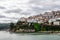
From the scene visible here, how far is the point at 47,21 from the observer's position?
8828mm

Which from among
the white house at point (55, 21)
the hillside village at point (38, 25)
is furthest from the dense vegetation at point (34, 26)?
the white house at point (55, 21)

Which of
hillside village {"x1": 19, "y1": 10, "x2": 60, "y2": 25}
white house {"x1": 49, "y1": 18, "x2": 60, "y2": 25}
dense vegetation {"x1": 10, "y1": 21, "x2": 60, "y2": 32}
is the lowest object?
dense vegetation {"x1": 10, "y1": 21, "x2": 60, "y2": 32}

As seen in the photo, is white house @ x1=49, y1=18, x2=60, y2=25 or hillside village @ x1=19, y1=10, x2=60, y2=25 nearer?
hillside village @ x1=19, y1=10, x2=60, y2=25

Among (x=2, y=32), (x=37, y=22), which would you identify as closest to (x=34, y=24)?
(x=37, y=22)

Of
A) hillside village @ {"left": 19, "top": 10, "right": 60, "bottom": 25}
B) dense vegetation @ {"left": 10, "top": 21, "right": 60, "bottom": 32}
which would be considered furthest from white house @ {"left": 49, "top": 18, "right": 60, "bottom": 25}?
dense vegetation @ {"left": 10, "top": 21, "right": 60, "bottom": 32}

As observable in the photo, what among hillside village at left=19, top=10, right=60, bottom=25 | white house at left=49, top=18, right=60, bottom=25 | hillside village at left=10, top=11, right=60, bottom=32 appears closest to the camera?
hillside village at left=19, top=10, right=60, bottom=25

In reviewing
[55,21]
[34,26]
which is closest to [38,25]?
[34,26]

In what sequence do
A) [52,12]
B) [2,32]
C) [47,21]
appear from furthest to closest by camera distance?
[47,21] < [2,32] < [52,12]

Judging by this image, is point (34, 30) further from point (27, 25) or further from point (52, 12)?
point (52, 12)

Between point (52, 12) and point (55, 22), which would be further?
point (55, 22)

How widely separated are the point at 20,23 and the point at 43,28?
1.17 metres

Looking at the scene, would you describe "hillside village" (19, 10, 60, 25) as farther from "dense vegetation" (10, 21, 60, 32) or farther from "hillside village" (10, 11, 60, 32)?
"dense vegetation" (10, 21, 60, 32)

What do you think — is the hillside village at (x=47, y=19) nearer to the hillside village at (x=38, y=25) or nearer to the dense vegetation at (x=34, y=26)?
the hillside village at (x=38, y=25)

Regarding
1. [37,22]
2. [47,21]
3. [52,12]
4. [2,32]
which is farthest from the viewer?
[37,22]
